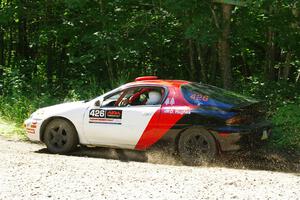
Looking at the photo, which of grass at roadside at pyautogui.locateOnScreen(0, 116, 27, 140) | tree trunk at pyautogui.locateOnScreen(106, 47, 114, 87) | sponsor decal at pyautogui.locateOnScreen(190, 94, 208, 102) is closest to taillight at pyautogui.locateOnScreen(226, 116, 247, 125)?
sponsor decal at pyautogui.locateOnScreen(190, 94, 208, 102)

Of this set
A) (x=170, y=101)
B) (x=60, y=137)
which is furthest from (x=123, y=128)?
(x=60, y=137)

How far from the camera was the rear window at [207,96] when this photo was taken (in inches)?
351

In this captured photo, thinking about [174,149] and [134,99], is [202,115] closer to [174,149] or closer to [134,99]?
[174,149]

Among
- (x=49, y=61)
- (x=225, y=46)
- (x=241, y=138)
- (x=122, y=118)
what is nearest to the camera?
(x=241, y=138)

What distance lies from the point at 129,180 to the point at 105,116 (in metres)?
2.46

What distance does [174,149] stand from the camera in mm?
8906

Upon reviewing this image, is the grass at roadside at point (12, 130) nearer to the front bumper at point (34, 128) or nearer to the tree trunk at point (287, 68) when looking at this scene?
the front bumper at point (34, 128)

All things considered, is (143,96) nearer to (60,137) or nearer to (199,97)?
(199,97)

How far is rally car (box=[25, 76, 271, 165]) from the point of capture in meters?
8.62

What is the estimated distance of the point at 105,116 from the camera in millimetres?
9555

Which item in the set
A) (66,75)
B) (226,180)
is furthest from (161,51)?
(226,180)

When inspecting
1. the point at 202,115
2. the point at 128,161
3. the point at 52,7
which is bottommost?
the point at 128,161

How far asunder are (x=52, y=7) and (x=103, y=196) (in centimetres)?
1196

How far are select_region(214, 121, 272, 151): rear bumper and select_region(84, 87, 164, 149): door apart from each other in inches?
48.0
